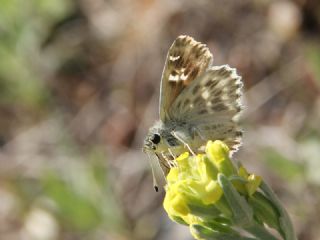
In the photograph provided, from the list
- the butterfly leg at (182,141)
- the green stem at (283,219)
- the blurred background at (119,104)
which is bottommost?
the green stem at (283,219)

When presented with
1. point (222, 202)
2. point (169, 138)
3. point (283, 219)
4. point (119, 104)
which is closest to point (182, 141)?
point (169, 138)

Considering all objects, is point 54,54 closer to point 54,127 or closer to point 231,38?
point 54,127

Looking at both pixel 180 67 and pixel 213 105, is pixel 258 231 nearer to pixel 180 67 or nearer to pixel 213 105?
pixel 213 105

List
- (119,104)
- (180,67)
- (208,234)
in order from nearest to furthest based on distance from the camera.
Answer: (208,234)
(180,67)
(119,104)

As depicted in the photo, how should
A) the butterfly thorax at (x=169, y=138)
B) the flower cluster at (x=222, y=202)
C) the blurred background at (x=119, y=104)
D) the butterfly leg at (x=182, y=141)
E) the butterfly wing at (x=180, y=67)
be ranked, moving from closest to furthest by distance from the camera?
Result: the flower cluster at (x=222, y=202) < the butterfly leg at (x=182, y=141) < the butterfly thorax at (x=169, y=138) < the butterfly wing at (x=180, y=67) < the blurred background at (x=119, y=104)

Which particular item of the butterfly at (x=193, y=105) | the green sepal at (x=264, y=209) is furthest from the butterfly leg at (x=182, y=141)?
the green sepal at (x=264, y=209)

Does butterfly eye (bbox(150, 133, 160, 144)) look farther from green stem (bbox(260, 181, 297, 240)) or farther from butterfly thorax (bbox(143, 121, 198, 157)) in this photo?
green stem (bbox(260, 181, 297, 240))

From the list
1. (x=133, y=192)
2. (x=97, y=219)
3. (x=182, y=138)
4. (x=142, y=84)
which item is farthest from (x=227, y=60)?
(x=182, y=138)

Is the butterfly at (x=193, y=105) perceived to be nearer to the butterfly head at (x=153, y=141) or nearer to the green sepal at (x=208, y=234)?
the butterfly head at (x=153, y=141)
